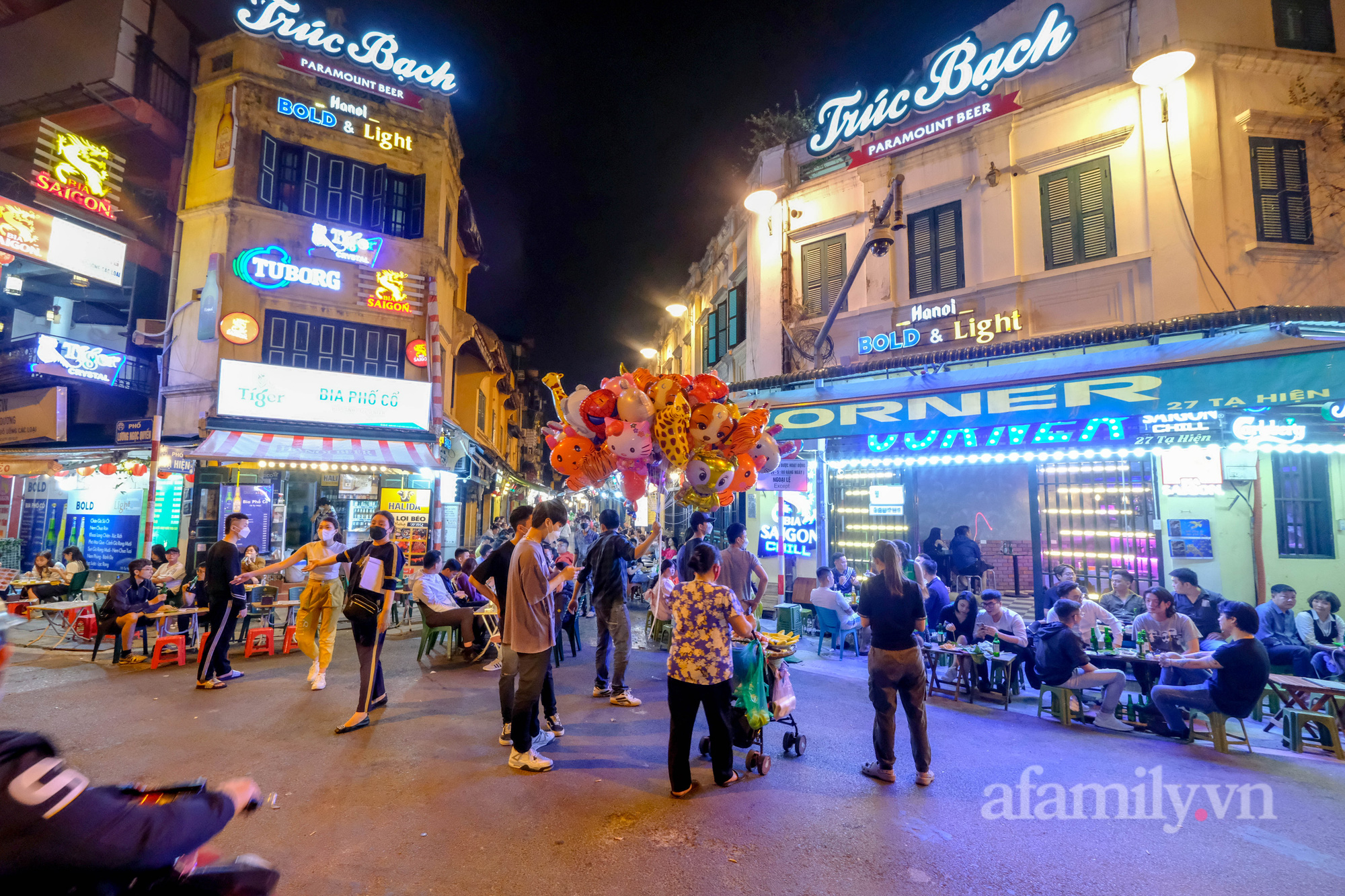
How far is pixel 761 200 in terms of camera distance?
1309 cm

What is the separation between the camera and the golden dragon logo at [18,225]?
11516 mm

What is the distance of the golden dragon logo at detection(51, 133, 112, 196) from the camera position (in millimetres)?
12984

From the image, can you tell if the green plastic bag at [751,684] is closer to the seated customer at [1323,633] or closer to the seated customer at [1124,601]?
the seated customer at [1124,601]

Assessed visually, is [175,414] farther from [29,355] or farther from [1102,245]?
[1102,245]

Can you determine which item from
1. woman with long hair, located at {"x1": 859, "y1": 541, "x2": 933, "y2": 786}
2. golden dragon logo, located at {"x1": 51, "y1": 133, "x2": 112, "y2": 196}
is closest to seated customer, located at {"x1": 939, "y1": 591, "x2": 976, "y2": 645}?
woman with long hair, located at {"x1": 859, "y1": 541, "x2": 933, "y2": 786}

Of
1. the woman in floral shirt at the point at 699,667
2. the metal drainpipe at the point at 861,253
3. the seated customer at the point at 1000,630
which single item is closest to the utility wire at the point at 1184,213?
the metal drainpipe at the point at 861,253

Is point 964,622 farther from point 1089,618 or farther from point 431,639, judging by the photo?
point 431,639

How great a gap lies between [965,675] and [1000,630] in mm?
686

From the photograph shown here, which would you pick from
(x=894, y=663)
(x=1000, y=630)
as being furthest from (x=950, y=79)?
(x=894, y=663)

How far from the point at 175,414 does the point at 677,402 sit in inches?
525

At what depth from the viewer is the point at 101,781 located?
4820 mm

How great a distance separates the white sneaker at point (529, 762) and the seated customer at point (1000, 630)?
208 inches

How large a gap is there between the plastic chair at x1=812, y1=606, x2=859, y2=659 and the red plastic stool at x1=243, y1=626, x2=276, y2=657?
8.16 metres

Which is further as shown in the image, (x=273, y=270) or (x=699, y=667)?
(x=273, y=270)
